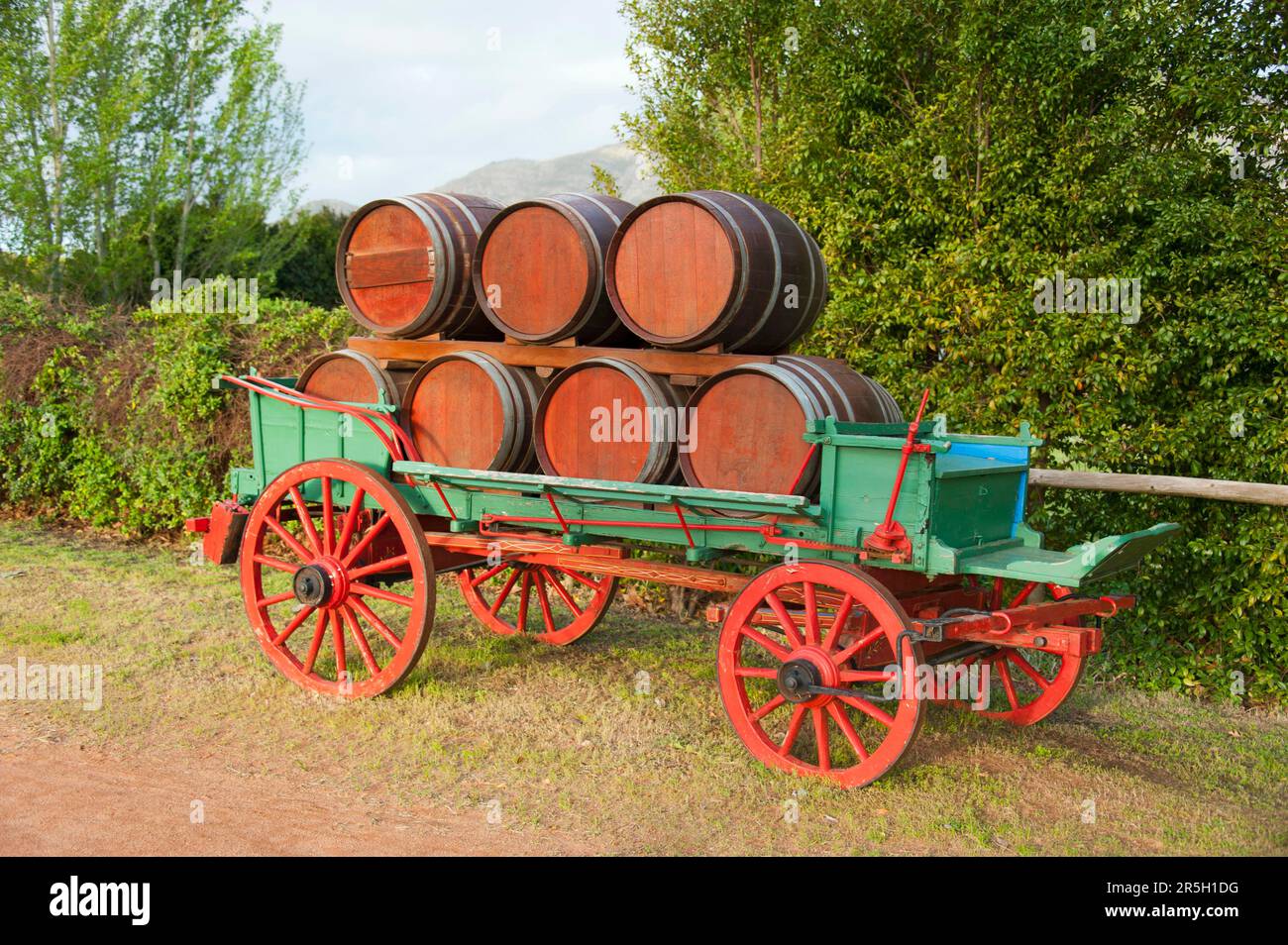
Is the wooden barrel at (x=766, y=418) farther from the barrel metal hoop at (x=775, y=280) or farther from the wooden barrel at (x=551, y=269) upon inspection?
the wooden barrel at (x=551, y=269)

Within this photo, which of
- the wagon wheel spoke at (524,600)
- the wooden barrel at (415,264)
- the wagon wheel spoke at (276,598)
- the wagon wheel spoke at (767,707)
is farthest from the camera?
the wagon wheel spoke at (524,600)

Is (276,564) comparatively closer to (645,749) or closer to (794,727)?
(645,749)

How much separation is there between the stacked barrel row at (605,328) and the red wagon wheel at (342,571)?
0.39 metres

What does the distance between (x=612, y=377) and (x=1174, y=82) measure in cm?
392

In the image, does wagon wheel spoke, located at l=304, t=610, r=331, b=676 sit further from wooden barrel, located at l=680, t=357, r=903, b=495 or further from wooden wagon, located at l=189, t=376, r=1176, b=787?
wooden barrel, located at l=680, t=357, r=903, b=495

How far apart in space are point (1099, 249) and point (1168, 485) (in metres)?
1.31

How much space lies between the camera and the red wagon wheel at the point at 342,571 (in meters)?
5.07

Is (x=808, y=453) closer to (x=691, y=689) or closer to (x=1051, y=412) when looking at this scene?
(x=691, y=689)

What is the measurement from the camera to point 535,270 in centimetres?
503

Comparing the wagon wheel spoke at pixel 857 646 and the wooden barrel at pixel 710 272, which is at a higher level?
the wooden barrel at pixel 710 272

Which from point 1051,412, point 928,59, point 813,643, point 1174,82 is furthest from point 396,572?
point 1174,82

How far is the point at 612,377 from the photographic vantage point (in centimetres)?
469

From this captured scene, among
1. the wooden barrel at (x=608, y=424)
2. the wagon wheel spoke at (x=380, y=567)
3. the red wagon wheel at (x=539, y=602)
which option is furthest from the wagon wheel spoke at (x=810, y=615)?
the red wagon wheel at (x=539, y=602)

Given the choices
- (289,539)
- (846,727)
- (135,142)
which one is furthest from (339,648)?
(135,142)
